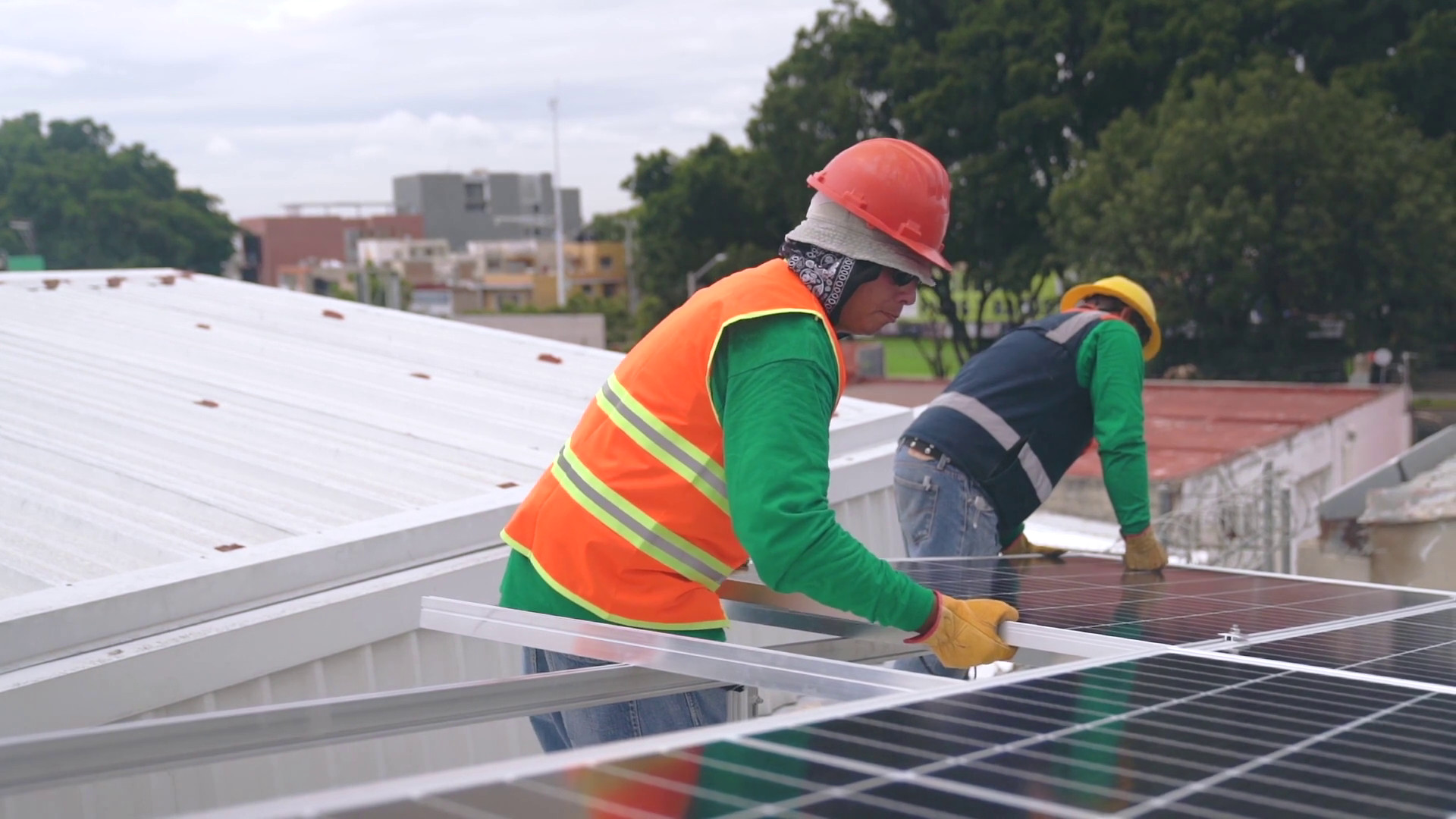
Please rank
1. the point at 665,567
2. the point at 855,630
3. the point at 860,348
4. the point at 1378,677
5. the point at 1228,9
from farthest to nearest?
the point at 860,348
the point at 1228,9
the point at 855,630
the point at 665,567
the point at 1378,677

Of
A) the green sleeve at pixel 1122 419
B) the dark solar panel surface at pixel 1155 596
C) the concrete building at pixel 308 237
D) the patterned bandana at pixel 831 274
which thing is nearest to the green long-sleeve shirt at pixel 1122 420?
the green sleeve at pixel 1122 419

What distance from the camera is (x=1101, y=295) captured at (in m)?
5.56

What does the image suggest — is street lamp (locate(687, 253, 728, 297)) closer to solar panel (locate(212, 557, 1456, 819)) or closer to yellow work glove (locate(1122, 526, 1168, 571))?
yellow work glove (locate(1122, 526, 1168, 571))

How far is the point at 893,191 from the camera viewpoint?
3.04 meters

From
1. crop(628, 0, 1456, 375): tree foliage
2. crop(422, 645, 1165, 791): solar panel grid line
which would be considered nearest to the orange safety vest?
crop(422, 645, 1165, 791): solar panel grid line

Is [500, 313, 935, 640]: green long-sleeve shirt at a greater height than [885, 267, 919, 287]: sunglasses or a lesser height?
lesser

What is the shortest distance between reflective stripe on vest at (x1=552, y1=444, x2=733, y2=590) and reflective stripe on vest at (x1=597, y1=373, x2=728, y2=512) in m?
0.13

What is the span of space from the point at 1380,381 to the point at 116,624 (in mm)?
31153

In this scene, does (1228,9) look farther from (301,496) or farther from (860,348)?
(301,496)

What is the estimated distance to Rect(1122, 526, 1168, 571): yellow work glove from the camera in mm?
4777

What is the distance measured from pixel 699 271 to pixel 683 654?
127ft

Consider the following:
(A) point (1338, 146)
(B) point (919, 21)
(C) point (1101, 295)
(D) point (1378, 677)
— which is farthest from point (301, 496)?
(B) point (919, 21)

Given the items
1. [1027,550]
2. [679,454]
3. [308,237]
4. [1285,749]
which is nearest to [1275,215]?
[1027,550]

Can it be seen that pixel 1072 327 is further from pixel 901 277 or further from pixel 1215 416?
pixel 1215 416
